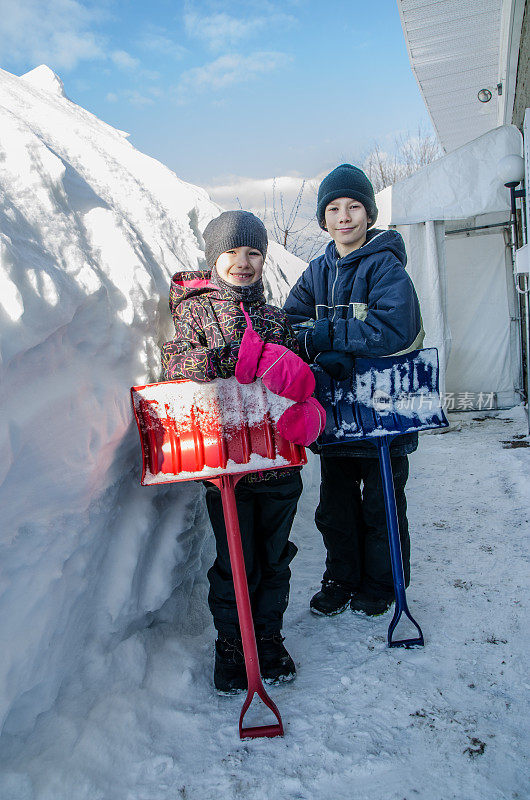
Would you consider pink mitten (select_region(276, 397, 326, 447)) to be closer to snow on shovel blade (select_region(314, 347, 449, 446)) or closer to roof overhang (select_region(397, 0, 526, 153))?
snow on shovel blade (select_region(314, 347, 449, 446))

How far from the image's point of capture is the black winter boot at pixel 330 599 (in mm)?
2180

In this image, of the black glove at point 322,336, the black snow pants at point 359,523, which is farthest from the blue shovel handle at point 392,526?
the black glove at point 322,336

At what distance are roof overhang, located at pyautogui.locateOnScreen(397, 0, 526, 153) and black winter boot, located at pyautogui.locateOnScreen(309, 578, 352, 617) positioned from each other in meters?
4.69

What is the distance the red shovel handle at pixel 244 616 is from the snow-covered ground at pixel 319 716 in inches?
1.5

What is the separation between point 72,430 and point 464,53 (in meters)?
5.80

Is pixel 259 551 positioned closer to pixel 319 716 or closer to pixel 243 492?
pixel 243 492

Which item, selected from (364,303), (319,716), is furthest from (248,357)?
(319,716)

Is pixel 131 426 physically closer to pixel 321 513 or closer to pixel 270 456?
pixel 270 456

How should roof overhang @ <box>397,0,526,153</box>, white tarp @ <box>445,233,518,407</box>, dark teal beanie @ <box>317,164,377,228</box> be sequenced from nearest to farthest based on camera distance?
dark teal beanie @ <box>317,164,377,228</box> → roof overhang @ <box>397,0,526,153</box> → white tarp @ <box>445,233,518,407</box>

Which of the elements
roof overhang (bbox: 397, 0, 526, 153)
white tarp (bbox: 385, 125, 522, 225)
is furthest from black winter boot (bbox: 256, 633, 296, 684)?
roof overhang (bbox: 397, 0, 526, 153)

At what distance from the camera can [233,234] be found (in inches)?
71.9

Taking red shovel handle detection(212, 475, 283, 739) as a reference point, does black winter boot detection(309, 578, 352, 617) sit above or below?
below

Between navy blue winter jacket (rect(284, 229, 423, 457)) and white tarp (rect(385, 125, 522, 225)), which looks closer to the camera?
navy blue winter jacket (rect(284, 229, 423, 457))

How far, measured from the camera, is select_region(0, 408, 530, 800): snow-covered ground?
53.7 inches
